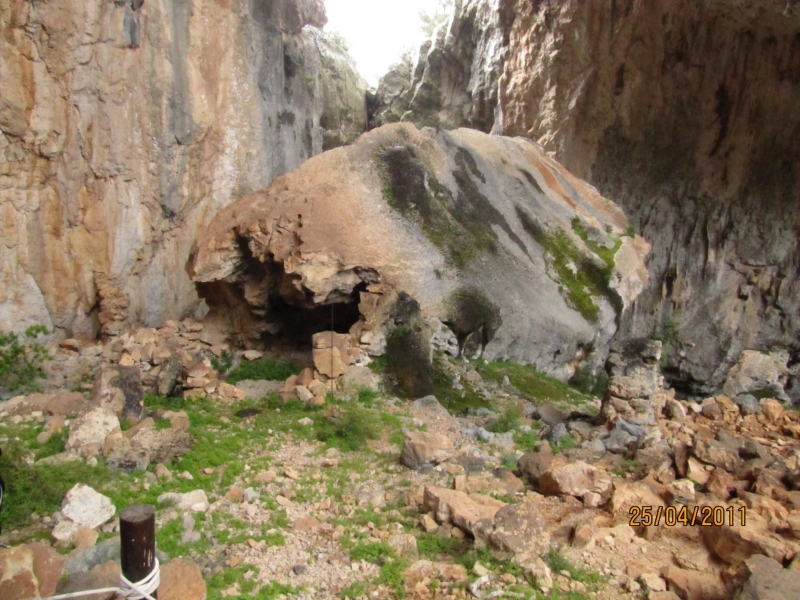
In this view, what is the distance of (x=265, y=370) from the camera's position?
8.76 m

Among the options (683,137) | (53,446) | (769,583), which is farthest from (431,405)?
(683,137)

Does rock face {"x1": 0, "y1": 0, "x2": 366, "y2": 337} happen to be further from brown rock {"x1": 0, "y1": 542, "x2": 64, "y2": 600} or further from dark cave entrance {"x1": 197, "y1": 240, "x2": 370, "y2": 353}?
brown rock {"x1": 0, "y1": 542, "x2": 64, "y2": 600}

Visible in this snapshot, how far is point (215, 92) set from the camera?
11.9m

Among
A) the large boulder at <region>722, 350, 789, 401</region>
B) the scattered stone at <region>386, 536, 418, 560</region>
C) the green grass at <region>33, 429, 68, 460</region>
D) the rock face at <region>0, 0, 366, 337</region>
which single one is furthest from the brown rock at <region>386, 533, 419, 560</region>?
the large boulder at <region>722, 350, 789, 401</region>

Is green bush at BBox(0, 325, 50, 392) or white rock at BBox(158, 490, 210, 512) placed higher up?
white rock at BBox(158, 490, 210, 512)

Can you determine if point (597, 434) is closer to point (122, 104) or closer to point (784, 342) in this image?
point (122, 104)

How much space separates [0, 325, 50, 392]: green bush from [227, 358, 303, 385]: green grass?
2598 millimetres

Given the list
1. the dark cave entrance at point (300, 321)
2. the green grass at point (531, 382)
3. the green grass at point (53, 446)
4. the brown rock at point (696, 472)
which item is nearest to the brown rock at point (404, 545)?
the brown rock at point (696, 472)

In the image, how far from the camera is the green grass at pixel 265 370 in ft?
28.4

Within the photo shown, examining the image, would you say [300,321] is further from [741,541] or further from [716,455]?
[741,541]

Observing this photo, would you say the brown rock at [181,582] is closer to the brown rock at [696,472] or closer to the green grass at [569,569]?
the green grass at [569,569]

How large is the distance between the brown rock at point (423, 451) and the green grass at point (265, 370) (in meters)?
3.17

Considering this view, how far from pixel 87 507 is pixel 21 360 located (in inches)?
211

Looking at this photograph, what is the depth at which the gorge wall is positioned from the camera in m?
15.3
